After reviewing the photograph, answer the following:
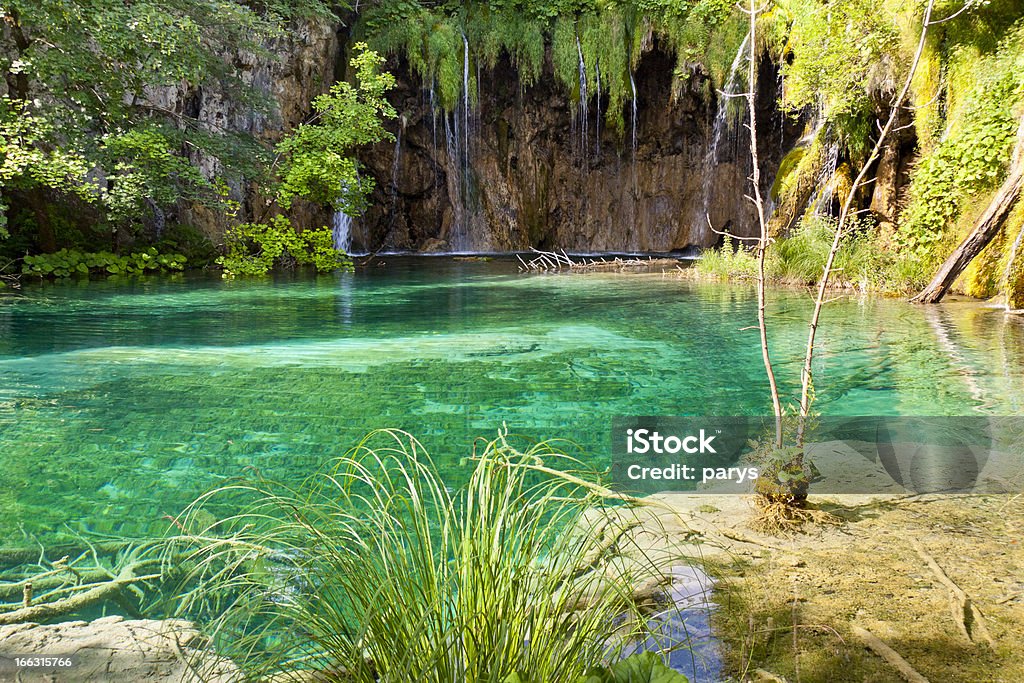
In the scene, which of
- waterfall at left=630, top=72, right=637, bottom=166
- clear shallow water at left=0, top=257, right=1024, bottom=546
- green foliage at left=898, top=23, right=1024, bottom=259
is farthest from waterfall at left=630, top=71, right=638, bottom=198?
clear shallow water at left=0, top=257, right=1024, bottom=546

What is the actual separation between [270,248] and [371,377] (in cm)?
953

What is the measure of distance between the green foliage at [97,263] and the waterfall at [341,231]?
19.7ft

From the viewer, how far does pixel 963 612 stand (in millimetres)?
2100

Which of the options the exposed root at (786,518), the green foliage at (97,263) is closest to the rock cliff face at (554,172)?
the green foliage at (97,263)

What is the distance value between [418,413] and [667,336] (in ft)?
11.7

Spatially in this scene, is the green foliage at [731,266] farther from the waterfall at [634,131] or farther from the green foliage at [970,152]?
the waterfall at [634,131]

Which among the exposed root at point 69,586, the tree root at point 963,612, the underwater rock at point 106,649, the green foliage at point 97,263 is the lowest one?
the exposed root at point 69,586

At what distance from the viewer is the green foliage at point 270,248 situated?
14.1 metres

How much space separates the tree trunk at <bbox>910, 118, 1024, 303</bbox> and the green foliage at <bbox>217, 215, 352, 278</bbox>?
402 inches

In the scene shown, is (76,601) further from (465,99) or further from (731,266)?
(465,99)

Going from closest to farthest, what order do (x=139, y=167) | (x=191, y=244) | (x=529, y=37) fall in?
(x=139, y=167), (x=191, y=244), (x=529, y=37)

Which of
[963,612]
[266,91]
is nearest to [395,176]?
[266,91]

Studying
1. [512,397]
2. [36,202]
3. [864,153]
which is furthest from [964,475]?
[36,202]

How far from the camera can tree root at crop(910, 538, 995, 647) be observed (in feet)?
6.52
